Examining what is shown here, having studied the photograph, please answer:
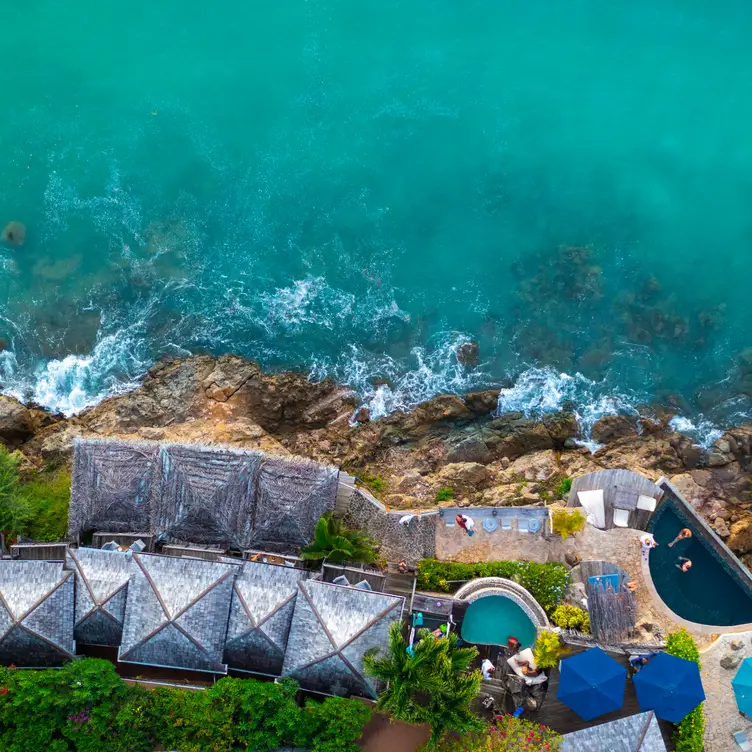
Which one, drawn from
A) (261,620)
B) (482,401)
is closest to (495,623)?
(261,620)

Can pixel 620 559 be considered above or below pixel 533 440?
below

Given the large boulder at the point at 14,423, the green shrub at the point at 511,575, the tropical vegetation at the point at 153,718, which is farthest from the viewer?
the large boulder at the point at 14,423

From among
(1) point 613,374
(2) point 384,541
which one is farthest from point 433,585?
(1) point 613,374

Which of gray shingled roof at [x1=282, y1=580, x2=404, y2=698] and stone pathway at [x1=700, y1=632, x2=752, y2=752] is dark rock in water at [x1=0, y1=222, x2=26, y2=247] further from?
stone pathway at [x1=700, y1=632, x2=752, y2=752]

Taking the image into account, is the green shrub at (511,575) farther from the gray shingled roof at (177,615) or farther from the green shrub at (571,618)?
the gray shingled roof at (177,615)

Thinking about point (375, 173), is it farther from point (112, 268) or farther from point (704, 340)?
point (704, 340)

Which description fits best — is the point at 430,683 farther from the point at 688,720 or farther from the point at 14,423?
the point at 14,423

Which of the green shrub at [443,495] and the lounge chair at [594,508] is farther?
the green shrub at [443,495]

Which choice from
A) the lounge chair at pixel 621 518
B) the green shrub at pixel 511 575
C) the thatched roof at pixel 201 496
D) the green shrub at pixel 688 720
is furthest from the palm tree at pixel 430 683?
the lounge chair at pixel 621 518
